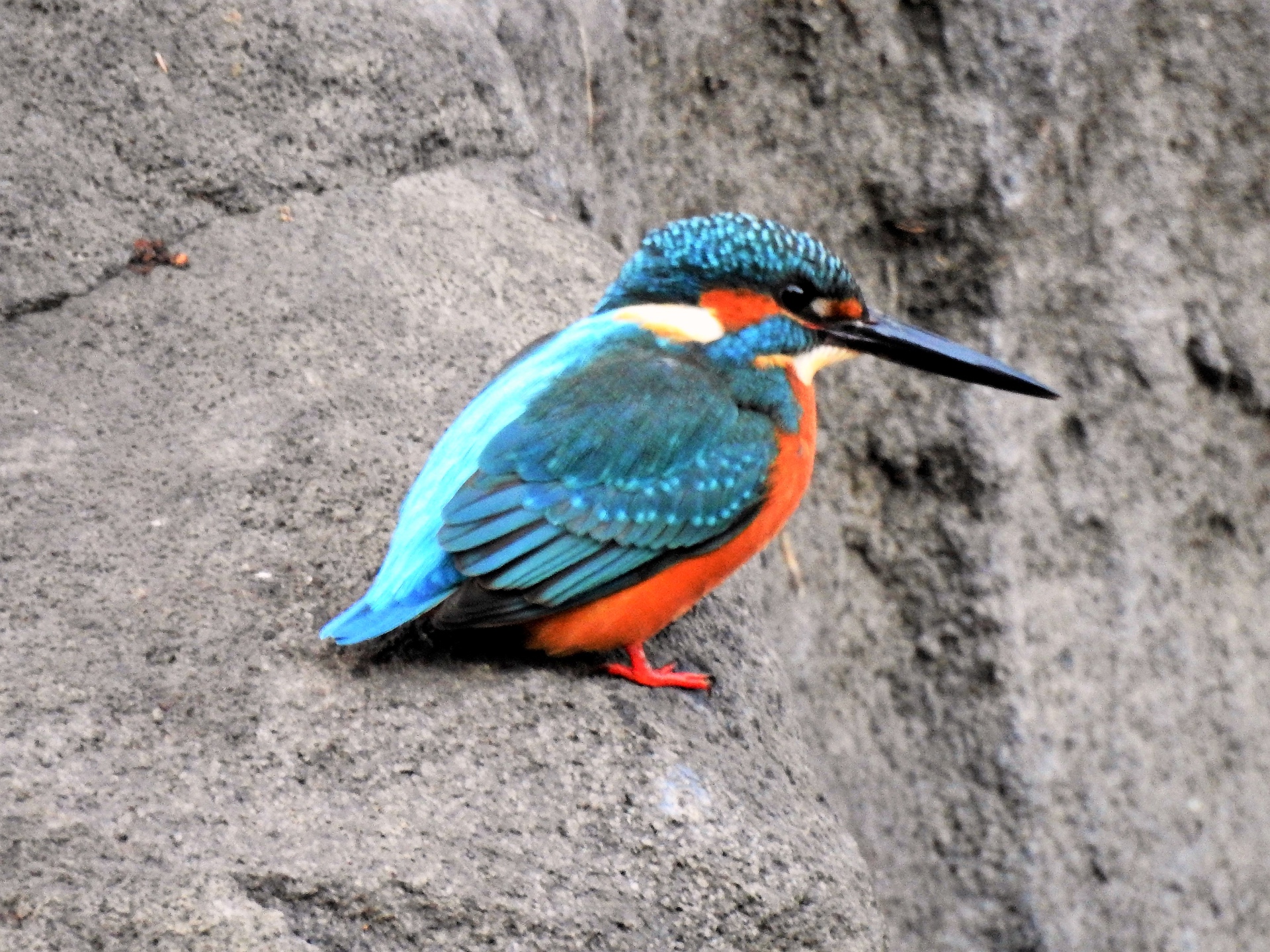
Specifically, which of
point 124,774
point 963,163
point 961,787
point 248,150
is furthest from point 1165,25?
point 124,774

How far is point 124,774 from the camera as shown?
1975 millimetres

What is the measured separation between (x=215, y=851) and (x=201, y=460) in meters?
0.82

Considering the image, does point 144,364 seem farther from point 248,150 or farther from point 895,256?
point 895,256

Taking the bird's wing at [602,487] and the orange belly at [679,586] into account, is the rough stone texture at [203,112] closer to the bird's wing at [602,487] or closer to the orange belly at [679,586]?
the bird's wing at [602,487]

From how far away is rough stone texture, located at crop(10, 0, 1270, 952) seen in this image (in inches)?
153

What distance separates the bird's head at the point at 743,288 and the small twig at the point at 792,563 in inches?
55.9

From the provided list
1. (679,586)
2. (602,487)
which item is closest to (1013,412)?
(679,586)

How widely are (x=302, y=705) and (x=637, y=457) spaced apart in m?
0.59

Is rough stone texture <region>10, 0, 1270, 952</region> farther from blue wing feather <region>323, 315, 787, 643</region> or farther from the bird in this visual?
blue wing feather <region>323, 315, 787, 643</region>

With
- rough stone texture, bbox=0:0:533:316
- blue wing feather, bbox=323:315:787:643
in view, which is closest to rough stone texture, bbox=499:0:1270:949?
rough stone texture, bbox=0:0:533:316

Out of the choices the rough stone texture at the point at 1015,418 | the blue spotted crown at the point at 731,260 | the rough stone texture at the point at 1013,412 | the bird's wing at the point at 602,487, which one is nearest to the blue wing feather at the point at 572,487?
the bird's wing at the point at 602,487

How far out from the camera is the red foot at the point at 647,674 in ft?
7.68

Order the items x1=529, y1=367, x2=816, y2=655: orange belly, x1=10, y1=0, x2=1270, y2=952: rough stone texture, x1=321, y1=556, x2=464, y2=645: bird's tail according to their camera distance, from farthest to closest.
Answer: x1=10, y1=0, x2=1270, y2=952: rough stone texture
x1=529, y1=367, x2=816, y2=655: orange belly
x1=321, y1=556, x2=464, y2=645: bird's tail

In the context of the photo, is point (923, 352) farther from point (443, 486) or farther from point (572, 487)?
point (443, 486)
